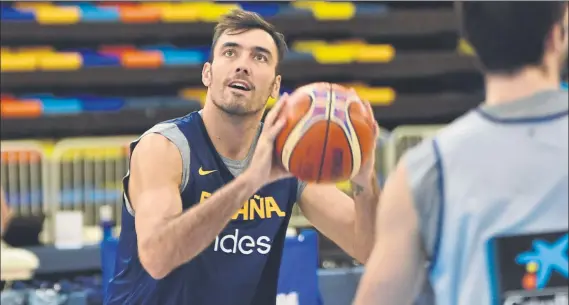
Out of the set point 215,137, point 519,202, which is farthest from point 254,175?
point 519,202

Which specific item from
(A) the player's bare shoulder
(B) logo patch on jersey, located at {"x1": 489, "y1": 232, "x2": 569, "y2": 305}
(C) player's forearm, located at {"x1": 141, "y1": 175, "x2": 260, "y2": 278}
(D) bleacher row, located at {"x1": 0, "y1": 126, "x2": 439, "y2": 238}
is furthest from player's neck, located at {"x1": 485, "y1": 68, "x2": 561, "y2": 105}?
(D) bleacher row, located at {"x1": 0, "y1": 126, "x2": 439, "y2": 238}

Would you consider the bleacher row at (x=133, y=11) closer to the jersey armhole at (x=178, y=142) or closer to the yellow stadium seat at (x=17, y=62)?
the yellow stadium seat at (x=17, y=62)

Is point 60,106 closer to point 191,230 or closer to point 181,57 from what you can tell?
point 181,57

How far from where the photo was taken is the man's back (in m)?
1.69

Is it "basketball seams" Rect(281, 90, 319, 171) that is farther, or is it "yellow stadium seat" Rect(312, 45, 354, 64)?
"yellow stadium seat" Rect(312, 45, 354, 64)

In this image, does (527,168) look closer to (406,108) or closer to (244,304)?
(244,304)

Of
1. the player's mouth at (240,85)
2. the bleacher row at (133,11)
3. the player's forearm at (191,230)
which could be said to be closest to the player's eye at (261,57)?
the player's mouth at (240,85)

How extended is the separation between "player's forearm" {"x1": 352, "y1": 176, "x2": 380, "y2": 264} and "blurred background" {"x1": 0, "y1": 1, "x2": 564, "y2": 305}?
2.41 metres

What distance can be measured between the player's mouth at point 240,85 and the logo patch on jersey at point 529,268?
1.36 m

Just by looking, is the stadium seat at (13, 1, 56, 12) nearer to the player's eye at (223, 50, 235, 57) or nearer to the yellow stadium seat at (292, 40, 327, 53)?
the yellow stadium seat at (292, 40, 327, 53)

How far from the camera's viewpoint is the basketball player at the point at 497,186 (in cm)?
169

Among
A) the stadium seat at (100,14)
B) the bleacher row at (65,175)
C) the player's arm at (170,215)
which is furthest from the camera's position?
the stadium seat at (100,14)

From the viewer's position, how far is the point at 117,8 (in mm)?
6852

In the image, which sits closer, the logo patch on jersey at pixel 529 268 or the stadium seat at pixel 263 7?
the logo patch on jersey at pixel 529 268
